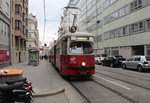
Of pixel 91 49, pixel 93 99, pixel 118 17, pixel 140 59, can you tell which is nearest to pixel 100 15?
pixel 118 17

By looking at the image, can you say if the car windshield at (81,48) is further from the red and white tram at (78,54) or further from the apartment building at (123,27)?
the apartment building at (123,27)

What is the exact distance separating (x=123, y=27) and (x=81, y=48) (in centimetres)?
2194

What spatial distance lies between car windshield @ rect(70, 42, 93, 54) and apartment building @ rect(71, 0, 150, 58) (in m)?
15.5

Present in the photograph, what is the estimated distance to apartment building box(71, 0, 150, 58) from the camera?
2544cm

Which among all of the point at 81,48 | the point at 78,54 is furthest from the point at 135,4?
the point at 78,54

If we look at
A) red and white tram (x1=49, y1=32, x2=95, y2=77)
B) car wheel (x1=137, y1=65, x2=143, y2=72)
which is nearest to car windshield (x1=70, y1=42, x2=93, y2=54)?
red and white tram (x1=49, y1=32, x2=95, y2=77)

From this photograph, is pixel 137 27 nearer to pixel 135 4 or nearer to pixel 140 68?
pixel 135 4

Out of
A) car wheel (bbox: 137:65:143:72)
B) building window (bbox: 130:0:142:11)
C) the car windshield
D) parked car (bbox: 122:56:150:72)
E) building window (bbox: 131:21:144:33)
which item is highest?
building window (bbox: 130:0:142:11)

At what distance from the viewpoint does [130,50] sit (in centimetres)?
2897

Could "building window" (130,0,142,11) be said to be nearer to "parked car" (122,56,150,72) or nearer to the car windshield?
"parked car" (122,56,150,72)

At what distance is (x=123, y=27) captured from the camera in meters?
31.4

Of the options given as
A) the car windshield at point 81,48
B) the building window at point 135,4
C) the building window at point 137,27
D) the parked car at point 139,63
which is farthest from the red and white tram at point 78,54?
the building window at point 135,4

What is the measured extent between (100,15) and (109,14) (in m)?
6.36

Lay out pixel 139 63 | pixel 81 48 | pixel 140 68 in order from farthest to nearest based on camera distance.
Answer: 1. pixel 139 63
2. pixel 140 68
3. pixel 81 48
